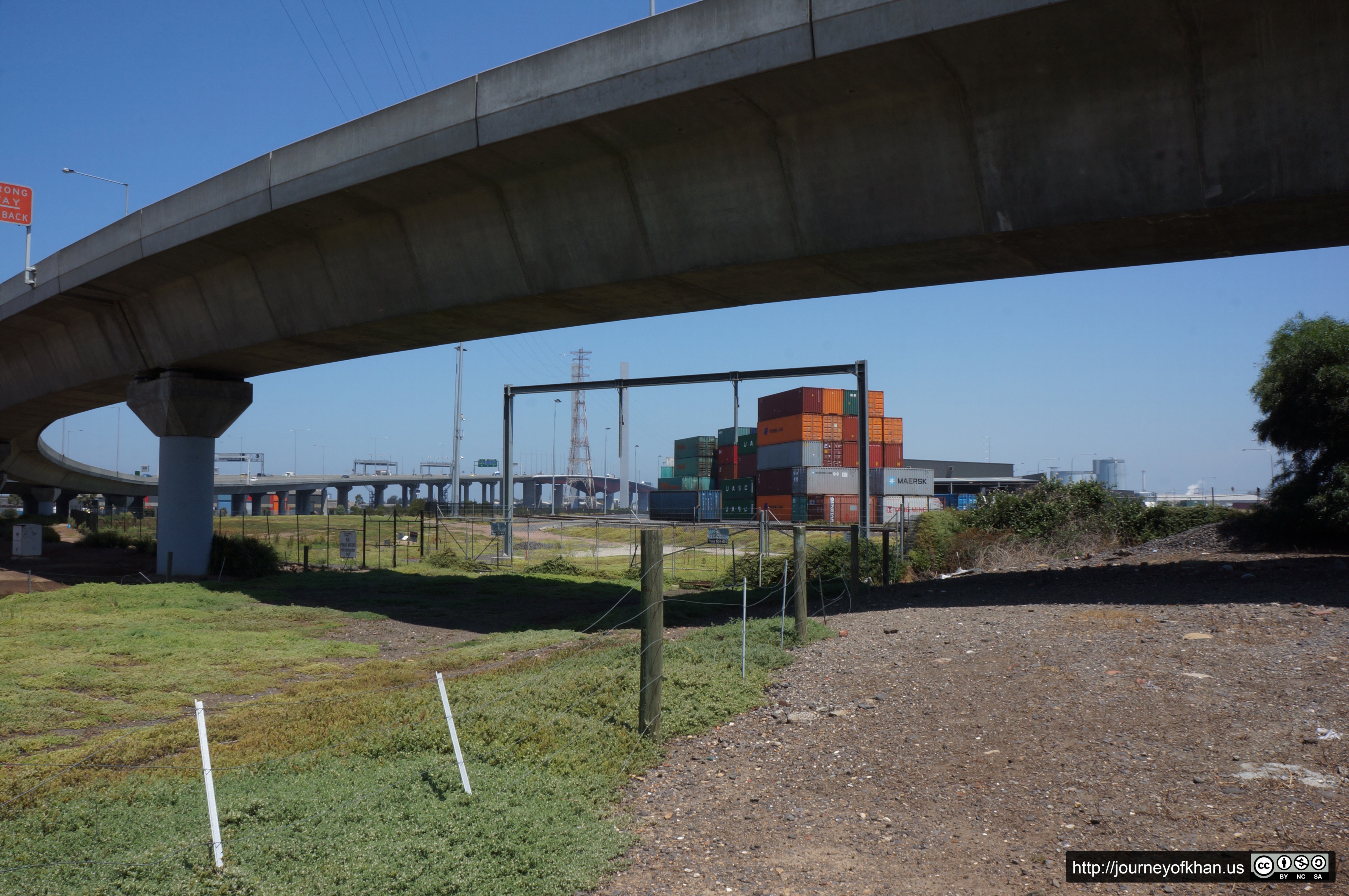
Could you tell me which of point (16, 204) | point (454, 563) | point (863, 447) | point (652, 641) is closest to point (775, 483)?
point (454, 563)

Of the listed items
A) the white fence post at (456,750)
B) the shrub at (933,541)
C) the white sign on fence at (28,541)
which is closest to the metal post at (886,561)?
the shrub at (933,541)

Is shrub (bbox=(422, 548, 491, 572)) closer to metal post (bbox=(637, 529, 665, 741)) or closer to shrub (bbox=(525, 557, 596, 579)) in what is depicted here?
shrub (bbox=(525, 557, 596, 579))

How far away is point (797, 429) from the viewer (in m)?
51.7

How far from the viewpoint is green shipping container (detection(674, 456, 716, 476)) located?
65.4 metres

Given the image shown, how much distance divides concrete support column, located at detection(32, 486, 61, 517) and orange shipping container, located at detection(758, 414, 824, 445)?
3438 inches


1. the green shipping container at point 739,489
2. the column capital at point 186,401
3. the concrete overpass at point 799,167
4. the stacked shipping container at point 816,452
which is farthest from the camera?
the green shipping container at point 739,489

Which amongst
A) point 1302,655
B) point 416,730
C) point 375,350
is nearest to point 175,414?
point 375,350

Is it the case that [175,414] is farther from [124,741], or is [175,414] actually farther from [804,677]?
[804,677]

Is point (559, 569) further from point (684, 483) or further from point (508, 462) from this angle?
point (684, 483)

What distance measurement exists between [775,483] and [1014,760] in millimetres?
46082

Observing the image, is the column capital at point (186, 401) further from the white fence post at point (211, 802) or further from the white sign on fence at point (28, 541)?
the white fence post at point (211, 802)

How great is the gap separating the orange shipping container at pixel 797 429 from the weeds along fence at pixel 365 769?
1605 inches

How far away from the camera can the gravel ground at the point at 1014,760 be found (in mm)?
5500

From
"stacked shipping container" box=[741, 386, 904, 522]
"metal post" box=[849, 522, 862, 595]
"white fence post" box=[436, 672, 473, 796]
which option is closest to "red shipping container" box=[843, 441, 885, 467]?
"stacked shipping container" box=[741, 386, 904, 522]
